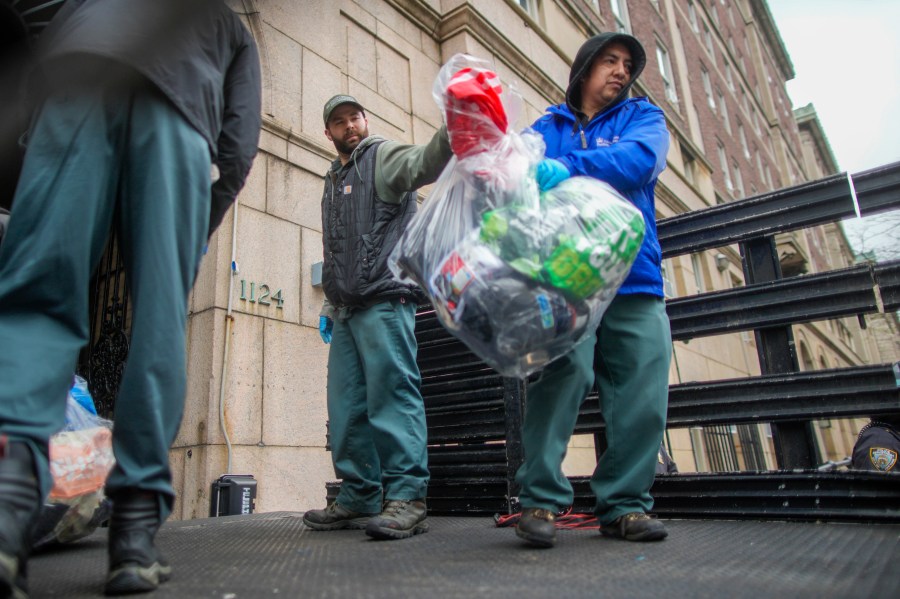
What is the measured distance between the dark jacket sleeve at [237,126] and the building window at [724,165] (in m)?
21.3

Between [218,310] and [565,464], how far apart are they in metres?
5.01

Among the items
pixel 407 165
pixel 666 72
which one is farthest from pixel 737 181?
pixel 407 165

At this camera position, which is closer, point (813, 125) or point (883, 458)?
point (883, 458)

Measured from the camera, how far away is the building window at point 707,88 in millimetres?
21131

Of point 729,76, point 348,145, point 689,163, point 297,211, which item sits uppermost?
point 729,76

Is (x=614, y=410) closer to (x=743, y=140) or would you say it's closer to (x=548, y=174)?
(x=548, y=174)

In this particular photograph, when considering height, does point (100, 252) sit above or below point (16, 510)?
above

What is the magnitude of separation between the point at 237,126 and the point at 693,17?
974 inches

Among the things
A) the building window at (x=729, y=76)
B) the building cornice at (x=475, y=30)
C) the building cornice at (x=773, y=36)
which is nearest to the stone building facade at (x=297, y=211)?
the building cornice at (x=475, y=30)

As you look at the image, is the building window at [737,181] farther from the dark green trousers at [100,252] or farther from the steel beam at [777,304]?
the dark green trousers at [100,252]

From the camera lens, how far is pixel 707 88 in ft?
70.6

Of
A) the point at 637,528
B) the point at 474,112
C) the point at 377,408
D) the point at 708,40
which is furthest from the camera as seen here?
the point at 708,40

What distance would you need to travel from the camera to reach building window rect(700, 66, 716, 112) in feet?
69.3

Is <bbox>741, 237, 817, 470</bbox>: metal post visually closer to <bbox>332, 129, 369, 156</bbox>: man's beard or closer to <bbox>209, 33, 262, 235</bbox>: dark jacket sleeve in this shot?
<bbox>332, 129, 369, 156</bbox>: man's beard
